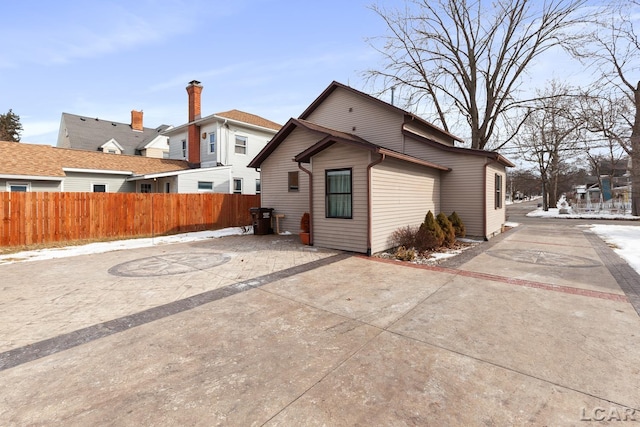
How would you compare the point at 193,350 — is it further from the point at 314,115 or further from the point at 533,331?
the point at 314,115

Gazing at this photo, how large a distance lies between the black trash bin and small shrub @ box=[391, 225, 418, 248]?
602 centimetres

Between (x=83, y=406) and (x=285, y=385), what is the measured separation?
1.61 m

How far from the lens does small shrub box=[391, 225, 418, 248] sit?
910 centimetres

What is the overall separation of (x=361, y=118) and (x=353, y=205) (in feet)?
20.8

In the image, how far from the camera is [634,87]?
21188 mm

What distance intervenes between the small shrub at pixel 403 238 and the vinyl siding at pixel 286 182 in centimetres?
439

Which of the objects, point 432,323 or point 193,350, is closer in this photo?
point 193,350

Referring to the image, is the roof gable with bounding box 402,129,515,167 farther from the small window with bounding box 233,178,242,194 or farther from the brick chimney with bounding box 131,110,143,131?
the brick chimney with bounding box 131,110,143,131

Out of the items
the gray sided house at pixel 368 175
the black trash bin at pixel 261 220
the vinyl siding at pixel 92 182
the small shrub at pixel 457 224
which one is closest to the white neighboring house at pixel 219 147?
the vinyl siding at pixel 92 182

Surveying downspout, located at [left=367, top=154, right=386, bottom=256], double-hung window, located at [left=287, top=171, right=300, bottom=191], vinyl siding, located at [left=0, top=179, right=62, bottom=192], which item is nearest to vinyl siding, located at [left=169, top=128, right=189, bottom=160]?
vinyl siding, located at [left=0, top=179, right=62, bottom=192]

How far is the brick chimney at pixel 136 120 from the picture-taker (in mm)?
30219

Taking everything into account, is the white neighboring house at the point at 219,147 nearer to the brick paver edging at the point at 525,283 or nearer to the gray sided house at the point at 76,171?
the gray sided house at the point at 76,171

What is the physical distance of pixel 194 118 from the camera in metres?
20.1

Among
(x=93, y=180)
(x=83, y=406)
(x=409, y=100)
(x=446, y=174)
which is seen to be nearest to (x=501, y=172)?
(x=446, y=174)
